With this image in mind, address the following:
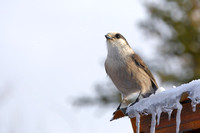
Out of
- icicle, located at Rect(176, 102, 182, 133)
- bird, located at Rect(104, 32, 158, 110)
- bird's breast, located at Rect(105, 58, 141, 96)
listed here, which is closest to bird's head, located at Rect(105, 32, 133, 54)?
bird, located at Rect(104, 32, 158, 110)

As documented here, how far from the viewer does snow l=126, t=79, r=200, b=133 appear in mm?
4234

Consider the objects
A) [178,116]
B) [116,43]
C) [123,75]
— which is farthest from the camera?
[116,43]

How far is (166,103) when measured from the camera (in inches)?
177

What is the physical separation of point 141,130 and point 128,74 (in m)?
1.48

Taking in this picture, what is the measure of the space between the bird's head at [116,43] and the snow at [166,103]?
Result: 1967 mm

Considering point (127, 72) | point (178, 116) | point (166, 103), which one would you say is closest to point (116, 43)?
point (127, 72)

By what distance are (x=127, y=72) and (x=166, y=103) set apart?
6.78ft

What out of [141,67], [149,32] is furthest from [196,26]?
[141,67]

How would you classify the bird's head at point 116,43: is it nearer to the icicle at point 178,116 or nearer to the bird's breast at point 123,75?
the bird's breast at point 123,75

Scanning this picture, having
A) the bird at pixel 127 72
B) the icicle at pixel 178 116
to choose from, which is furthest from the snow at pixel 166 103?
the bird at pixel 127 72

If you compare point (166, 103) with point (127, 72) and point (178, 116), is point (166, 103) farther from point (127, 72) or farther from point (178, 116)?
point (127, 72)

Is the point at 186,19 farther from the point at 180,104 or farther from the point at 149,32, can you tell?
the point at 180,104

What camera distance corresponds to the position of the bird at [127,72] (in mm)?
6527

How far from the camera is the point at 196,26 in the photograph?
14.2 metres
